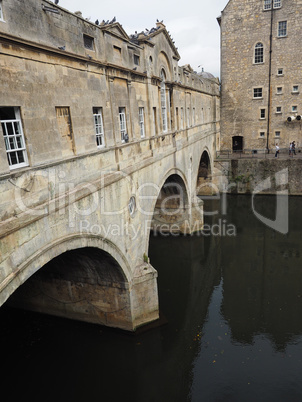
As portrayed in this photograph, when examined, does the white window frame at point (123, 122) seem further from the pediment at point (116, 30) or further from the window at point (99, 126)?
the pediment at point (116, 30)

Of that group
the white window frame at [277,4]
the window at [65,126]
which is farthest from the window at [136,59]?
the white window frame at [277,4]

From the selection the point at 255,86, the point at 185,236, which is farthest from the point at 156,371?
the point at 255,86

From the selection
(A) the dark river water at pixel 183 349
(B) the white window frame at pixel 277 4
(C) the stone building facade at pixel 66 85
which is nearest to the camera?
(C) the stone building facade at pixel 66 85

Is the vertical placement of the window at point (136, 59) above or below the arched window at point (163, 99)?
above

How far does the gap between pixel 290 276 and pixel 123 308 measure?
9.69 meters

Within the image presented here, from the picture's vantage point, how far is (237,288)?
51.3 ft

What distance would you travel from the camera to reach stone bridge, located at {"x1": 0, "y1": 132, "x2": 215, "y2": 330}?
20.2ft

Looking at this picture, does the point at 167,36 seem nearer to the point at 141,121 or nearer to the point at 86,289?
the point at 141,121

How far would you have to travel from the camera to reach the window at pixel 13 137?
596 centimetres

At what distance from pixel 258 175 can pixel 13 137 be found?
84.8 feet

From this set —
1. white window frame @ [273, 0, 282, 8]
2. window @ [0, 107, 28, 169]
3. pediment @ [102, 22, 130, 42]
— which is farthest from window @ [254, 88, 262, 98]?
window @ [0, 107, 28, 169]

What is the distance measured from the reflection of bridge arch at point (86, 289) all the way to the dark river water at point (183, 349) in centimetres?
56

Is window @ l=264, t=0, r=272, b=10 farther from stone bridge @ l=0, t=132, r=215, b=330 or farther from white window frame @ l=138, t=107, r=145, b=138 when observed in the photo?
white window frame @ l=138, t=107, r=145, b=138

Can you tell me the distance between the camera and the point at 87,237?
8.40 metres
